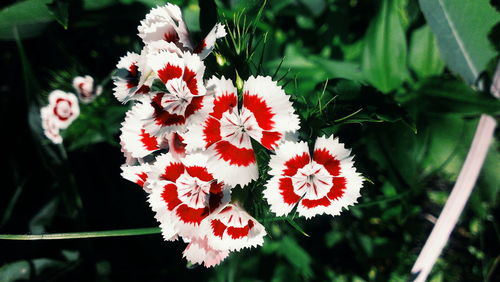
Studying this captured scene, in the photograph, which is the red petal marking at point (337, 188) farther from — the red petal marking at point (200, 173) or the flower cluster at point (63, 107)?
the flower cluster at point (63, 107)

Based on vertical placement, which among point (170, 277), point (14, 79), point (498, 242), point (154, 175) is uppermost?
point (154, 175)

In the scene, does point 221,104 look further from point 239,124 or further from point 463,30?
point 463,30

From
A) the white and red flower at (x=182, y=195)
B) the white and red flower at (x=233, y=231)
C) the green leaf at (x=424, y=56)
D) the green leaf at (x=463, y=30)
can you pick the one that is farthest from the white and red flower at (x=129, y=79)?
the green leaf at (x=424, y=56)

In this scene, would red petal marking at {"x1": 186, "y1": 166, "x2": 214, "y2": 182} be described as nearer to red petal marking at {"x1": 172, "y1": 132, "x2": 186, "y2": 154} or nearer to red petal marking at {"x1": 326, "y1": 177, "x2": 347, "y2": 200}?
red petal marking at {"x1": 172, "y1": 132, "x2": 186, "y2": 154}

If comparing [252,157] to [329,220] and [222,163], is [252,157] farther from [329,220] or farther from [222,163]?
[329,220]

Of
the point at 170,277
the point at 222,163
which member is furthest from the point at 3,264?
the point at 222,163

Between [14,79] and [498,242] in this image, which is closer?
[498,242]

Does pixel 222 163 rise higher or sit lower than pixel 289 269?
higher

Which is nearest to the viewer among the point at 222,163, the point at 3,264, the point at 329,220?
the point at 222,163
